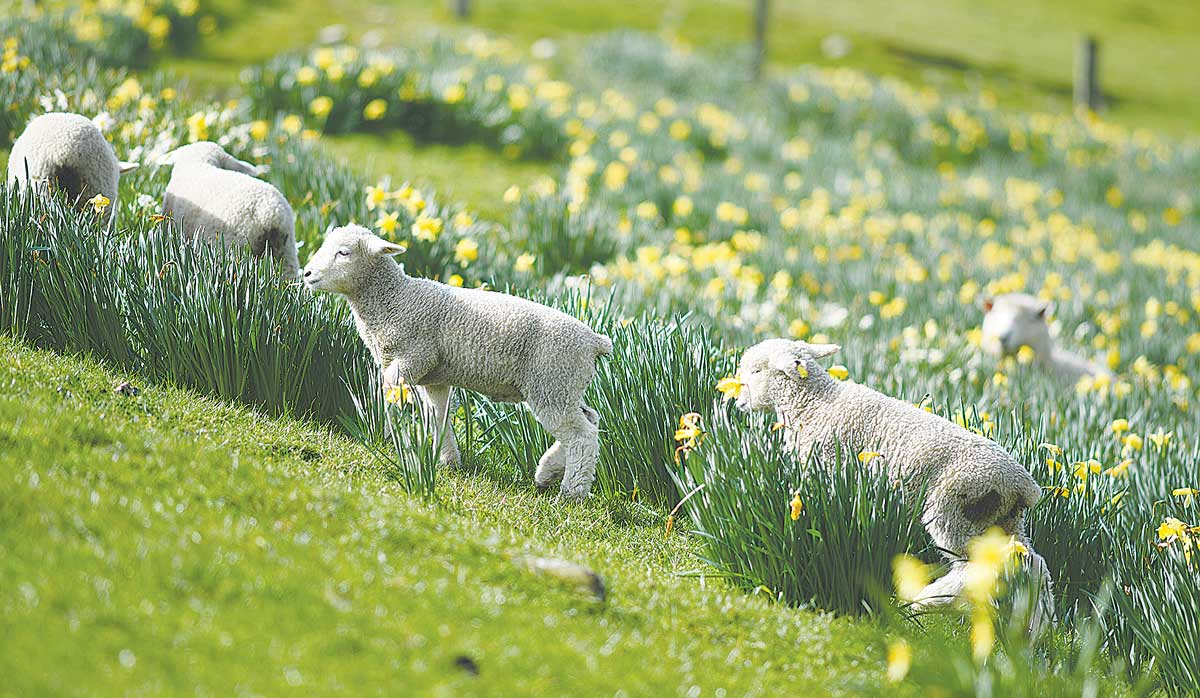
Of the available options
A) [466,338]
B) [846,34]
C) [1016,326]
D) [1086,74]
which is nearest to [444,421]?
[466,338]

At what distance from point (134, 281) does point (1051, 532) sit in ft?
11.2

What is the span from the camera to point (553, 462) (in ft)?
12.3

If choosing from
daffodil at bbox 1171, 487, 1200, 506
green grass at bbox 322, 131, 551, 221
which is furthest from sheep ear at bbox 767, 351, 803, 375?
green grass at bbox 322, 131, 551, 221

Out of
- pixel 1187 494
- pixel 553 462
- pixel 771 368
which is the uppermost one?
pixel 771 368

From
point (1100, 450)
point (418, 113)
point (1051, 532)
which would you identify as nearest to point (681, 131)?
point (418, 113)

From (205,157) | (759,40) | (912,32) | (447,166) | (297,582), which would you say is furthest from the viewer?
(912,32)

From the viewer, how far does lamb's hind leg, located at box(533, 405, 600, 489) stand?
12.2 ft

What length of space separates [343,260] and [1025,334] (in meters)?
4.71

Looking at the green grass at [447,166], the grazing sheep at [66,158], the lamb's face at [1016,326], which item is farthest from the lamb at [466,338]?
the green grass at [447,166]

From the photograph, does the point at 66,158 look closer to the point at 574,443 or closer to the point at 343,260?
Answer: the point at 343,260

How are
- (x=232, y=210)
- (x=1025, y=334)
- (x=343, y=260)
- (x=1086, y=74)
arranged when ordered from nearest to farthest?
(x=343, y=260), (x=232, y=210), (x=1025, y=334), (x=1086, y=74)

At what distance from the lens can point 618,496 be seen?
4137mm

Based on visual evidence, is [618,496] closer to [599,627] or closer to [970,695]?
[599,627]

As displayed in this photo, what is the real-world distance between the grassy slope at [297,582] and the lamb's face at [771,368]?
57 cm
